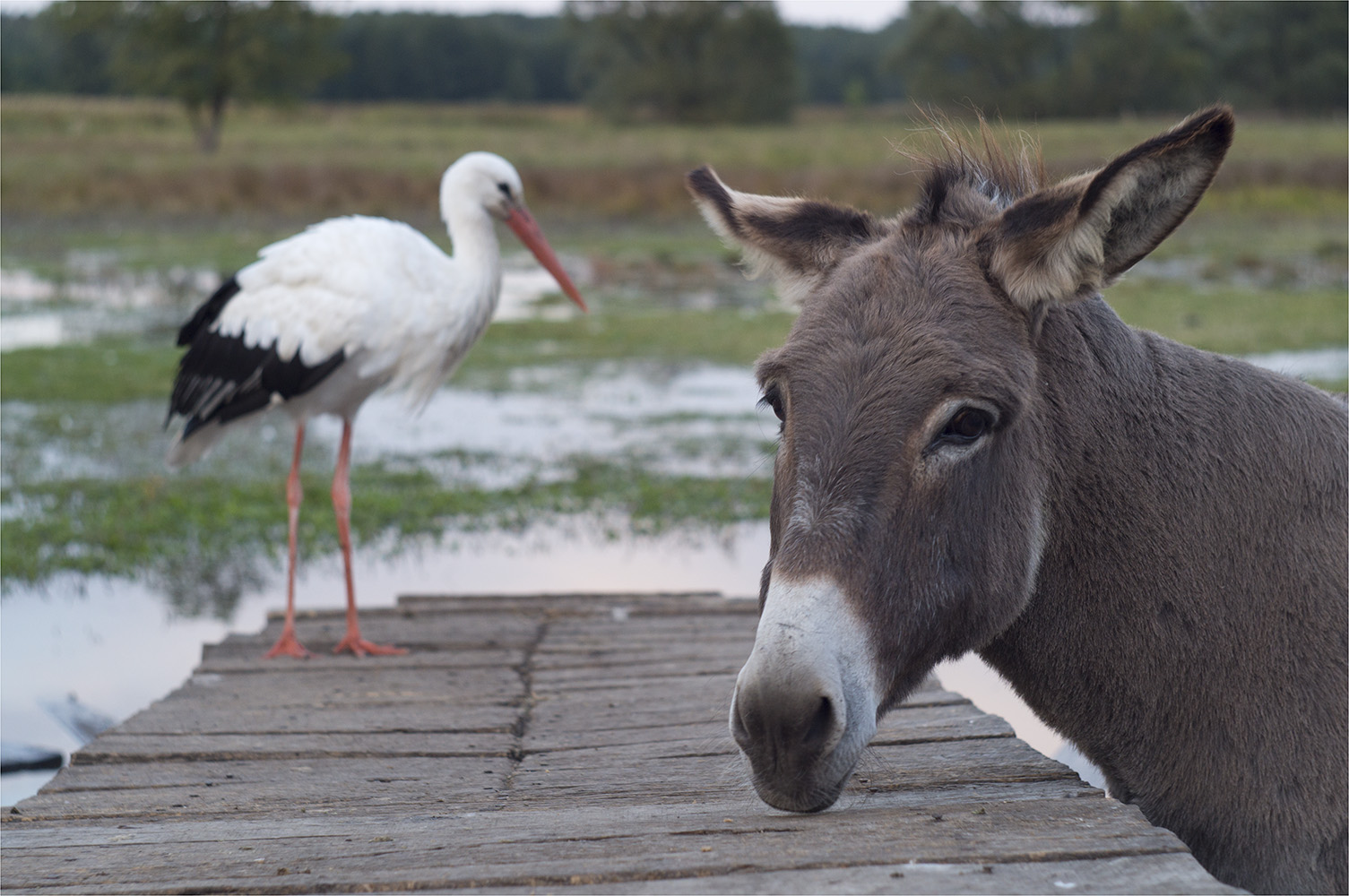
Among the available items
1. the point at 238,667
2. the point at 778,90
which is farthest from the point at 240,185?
the point at 778,90

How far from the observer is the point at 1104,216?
2.38m

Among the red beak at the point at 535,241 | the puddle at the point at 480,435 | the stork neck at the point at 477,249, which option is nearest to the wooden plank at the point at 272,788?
the stork neck at the point at 477,249

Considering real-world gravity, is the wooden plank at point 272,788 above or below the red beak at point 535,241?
below

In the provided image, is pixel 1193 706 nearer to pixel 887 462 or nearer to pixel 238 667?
pixel 887 462

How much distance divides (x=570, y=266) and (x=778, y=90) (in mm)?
48210

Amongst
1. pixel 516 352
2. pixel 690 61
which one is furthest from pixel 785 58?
pixel 516 352

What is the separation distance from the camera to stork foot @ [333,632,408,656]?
5328 mm

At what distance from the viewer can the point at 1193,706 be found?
2.59 meters

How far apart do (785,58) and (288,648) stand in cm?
6944

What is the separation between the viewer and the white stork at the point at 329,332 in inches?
236

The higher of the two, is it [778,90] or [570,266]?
[778,90]

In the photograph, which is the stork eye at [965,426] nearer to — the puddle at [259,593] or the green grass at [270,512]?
the puddle at [259,593]

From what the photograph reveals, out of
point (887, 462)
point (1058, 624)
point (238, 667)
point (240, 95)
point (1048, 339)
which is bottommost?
point (238, 667)

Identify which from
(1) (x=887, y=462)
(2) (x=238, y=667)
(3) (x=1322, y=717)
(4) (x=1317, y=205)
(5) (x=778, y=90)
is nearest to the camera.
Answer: (1) (x=887, y=462)
